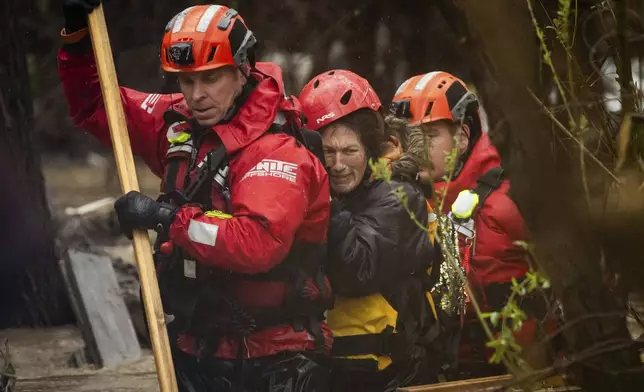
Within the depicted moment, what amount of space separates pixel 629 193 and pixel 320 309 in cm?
225

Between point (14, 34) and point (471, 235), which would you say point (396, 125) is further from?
point (14, 34)

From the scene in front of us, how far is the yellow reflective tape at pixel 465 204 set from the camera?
520cm

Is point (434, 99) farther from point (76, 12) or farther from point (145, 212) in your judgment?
point (76, 12)

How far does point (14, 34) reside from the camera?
16.4ft

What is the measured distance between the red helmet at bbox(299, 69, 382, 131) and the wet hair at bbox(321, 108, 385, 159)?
1.0 inches

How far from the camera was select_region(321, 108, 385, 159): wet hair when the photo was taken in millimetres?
4992

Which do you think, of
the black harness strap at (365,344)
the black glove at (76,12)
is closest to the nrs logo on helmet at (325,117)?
the black harness strap at (365,344)

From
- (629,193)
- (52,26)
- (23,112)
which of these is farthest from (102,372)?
(629,193)

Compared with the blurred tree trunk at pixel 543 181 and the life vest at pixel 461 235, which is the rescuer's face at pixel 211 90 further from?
the blurred tree trunk at pixel 543 181

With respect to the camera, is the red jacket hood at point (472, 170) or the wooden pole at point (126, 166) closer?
the wooden pole at point (126, 166)

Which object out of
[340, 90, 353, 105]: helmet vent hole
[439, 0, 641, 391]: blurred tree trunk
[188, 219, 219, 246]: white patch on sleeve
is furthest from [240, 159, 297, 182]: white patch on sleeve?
[439, 0, 641, 391]: blurred tree trunk

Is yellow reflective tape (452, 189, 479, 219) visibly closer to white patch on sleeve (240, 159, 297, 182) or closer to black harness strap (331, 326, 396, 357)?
black harness strap (331, 326, 396, 357)

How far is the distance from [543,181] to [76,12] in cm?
262

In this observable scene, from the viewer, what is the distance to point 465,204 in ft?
17.1
